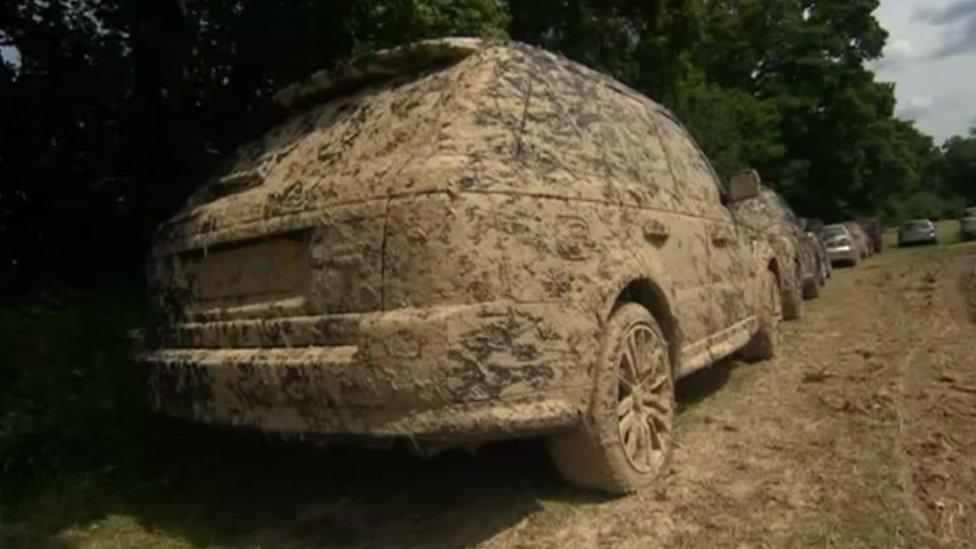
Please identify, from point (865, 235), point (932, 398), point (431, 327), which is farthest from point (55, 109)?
point (865, 235)

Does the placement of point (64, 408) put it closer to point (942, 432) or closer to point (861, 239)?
point (942, 432)

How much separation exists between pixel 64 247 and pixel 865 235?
92.2 feet

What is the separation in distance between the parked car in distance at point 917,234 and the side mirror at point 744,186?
3275 cm

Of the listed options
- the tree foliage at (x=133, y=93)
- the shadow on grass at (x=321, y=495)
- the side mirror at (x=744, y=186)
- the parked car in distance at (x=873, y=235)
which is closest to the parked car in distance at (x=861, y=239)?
the parked car in distance at (x=873, y=235)

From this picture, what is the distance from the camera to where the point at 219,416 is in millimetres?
2869

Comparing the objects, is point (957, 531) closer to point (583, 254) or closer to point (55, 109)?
point (583, 254)

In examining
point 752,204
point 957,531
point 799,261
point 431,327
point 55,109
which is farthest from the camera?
point 799,261

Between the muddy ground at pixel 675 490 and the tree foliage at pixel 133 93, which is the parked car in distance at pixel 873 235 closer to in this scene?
the tree foliage at pixel 133 93

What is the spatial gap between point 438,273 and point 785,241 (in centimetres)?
703

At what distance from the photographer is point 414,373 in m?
2.48

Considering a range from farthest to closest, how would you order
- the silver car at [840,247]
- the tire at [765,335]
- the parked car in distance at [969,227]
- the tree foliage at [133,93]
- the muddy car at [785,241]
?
the parked car in distance at [969,227]
the silver car at [840,247]
the muddy car at [785,241]
the tree foliage at [133,93]
the tire at [765,335]

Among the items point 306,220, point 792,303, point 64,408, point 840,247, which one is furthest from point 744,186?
point 840,247

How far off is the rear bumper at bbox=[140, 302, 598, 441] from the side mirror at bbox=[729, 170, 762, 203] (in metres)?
2.73

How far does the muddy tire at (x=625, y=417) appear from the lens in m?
2.86
